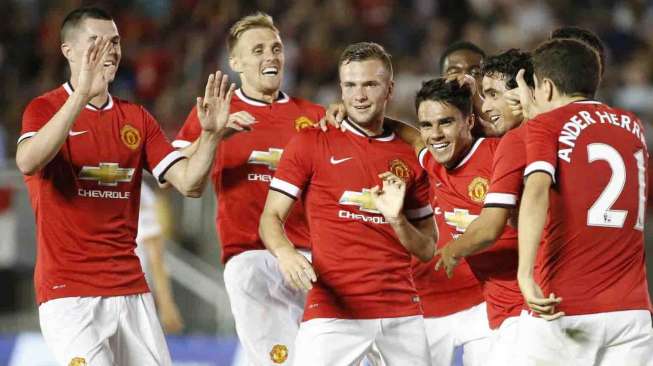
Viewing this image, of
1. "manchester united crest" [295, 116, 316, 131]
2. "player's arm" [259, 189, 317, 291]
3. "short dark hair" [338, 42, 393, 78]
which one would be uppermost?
"short dark hair" [338, 42, 393, 78]

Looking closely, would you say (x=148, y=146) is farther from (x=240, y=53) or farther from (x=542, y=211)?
(x=542, y=211)

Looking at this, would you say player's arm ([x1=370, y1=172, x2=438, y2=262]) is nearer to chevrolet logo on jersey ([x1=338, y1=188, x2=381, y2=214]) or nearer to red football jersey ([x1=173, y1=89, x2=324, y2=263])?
chevrolet logo on jersey ([x1=338, y1=188, x2=381, y2=214])

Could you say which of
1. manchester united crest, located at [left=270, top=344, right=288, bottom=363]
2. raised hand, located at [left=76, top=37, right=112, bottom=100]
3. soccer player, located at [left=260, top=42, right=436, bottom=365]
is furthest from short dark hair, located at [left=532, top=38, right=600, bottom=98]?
manchester united crest, located at [left=270, top=344, right=288, bottom=363]

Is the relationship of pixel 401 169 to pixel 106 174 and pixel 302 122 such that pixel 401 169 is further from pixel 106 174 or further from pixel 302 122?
pixel 106 174

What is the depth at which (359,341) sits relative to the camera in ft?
21.9

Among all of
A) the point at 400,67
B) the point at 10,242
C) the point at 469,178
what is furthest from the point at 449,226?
the point at 400,67

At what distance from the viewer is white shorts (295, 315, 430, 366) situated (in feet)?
21.7

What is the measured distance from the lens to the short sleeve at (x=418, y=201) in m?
7.00

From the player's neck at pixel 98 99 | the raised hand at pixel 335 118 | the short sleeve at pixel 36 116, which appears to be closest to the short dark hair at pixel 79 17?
the player's neck at pixel 98 99

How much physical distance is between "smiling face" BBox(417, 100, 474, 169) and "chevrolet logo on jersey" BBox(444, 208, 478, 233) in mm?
277

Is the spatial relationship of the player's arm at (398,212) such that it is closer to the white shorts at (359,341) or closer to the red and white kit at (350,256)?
the red and white kit at (350,256)

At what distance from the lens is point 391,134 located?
23.2 ft

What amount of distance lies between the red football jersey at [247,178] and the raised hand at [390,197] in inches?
55.6

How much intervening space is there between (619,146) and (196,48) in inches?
397
